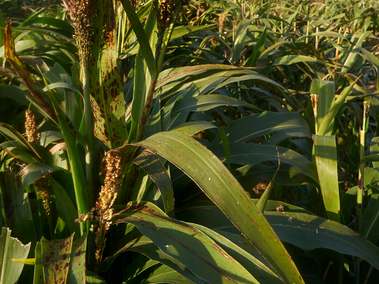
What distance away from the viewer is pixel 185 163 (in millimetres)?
502

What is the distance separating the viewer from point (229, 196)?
469 mm

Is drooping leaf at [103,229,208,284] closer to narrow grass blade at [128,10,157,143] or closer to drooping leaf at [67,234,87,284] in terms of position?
drooping leaf at [67,234,87,284]

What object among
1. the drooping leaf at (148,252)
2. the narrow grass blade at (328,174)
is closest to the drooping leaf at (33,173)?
the drooping leaf at (148,252)

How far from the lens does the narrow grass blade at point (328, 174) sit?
2.52 ft

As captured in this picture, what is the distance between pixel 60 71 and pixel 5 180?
0.42 m

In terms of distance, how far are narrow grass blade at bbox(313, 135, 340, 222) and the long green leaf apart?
391 millimetres

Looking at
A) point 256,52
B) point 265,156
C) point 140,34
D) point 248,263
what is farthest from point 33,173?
point 256,52

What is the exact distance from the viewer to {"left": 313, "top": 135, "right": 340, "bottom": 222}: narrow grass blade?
77 cm

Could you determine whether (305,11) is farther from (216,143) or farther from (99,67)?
(99,67)

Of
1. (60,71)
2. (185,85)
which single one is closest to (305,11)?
(185,85)

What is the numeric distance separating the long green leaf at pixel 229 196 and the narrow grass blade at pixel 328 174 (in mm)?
391

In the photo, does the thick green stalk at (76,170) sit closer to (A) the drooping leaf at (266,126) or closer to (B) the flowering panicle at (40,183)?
(B) the flowering panicle at (40,183)

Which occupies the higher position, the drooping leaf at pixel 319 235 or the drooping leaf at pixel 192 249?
the drooping leaf at pixel 192 249

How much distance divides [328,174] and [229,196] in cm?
43
